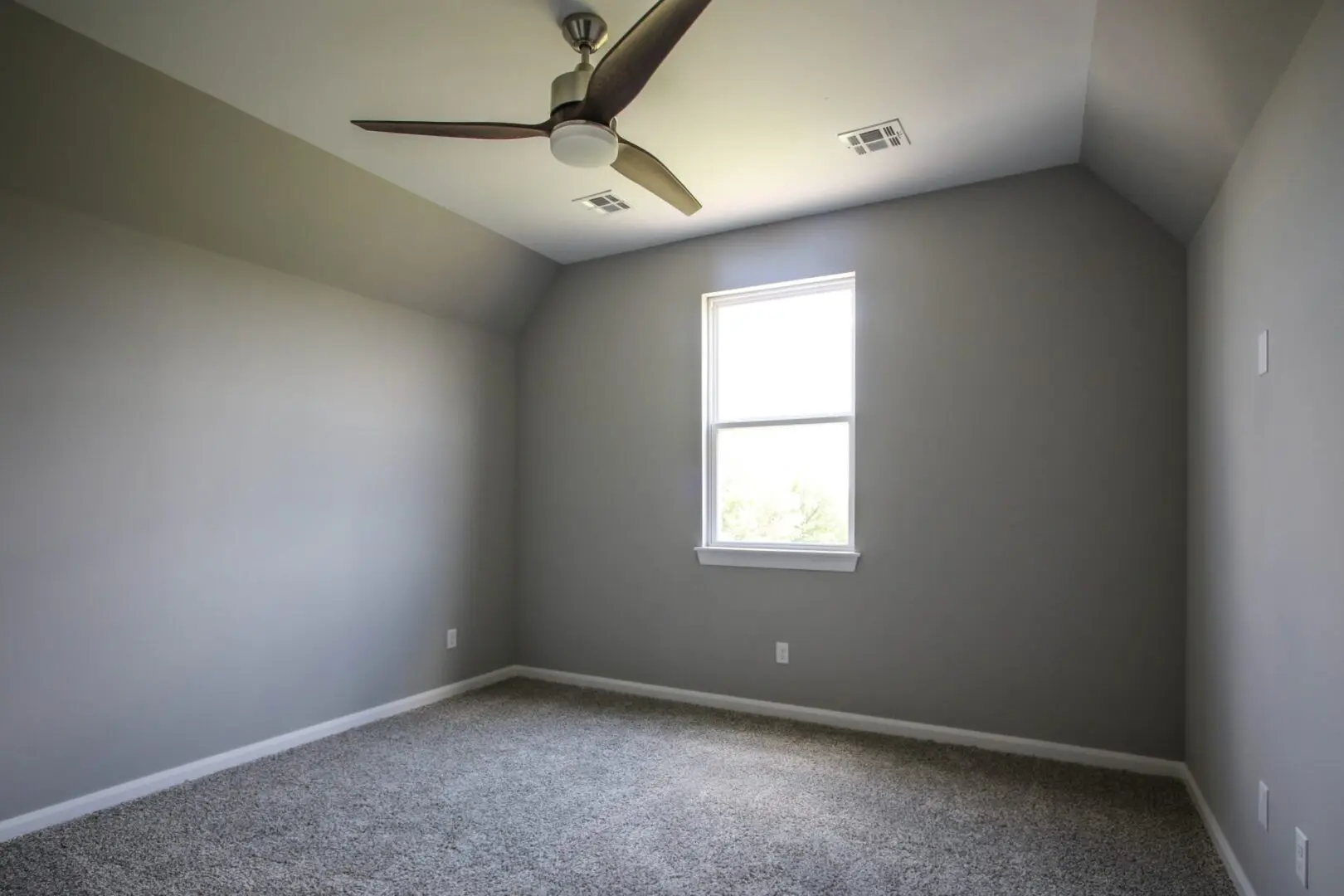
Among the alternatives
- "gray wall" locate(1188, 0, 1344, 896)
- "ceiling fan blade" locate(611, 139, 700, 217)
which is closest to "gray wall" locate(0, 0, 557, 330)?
"ceiling fan blade" locate(611, 139, 700, 217)

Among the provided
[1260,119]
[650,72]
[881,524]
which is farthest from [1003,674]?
[650,72]

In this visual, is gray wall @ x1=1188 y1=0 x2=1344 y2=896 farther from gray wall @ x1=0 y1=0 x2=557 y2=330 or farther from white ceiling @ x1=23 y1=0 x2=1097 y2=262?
gray wall @ x1=0 y1=0 x2=557 y2=330

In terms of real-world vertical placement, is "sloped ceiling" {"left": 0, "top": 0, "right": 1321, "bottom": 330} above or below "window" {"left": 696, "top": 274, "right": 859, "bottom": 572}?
above

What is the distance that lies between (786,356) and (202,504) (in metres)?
2.90

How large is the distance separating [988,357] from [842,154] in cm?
115

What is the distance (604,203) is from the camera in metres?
3.79

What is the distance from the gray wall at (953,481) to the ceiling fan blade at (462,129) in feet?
6.43

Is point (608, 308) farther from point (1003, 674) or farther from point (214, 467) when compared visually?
point (1003, 674)

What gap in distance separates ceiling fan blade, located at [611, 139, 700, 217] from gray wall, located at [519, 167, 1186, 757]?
121 cm

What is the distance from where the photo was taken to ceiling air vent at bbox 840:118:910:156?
3.01 metres

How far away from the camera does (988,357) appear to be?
3484mm

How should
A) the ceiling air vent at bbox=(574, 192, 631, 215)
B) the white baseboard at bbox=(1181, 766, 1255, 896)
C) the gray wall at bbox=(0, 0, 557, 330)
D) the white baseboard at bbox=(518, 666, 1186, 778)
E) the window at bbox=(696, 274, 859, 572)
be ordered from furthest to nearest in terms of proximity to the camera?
the window at bbox=(696, 274, 859, 572), the ceiling air vent at bbox=(574, 192, 631, 215), the white baseboard at bbox=(518, 666, 1186, 778), the gray wall at bbox=(0, 0, 557, 330), the white baseboard at bbox=(1181, 766, 1255, 896)

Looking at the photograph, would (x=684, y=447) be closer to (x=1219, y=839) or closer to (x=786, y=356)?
(x=786, y=356)

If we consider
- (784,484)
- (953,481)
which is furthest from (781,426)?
(953,481)
